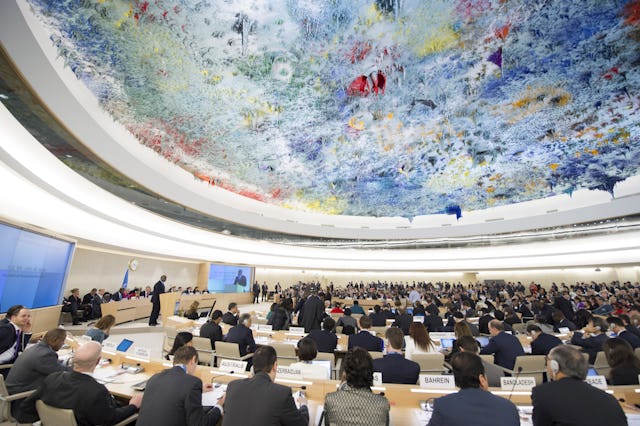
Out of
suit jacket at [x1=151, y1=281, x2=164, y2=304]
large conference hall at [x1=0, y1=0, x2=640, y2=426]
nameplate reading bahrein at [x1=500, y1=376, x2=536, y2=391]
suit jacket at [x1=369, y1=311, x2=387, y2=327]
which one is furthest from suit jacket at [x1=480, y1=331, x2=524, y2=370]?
suit jacket at [x1=151, y1=281, x2=164, y2=304]

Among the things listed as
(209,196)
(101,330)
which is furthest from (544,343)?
(209,196)

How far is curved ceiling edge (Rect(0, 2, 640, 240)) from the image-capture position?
368cm

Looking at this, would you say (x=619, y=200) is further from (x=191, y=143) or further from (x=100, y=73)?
(x=100, y=73)

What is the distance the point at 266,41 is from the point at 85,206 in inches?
269

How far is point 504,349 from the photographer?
4461mm

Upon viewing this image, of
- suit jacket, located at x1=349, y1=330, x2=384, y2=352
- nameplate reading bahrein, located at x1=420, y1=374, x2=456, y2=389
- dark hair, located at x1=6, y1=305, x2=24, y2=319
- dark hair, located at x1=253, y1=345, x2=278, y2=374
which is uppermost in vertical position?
dark hair, located at x1=6, y1=305, x2=24, y2=319

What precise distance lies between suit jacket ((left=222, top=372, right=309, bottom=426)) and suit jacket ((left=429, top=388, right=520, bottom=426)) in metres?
0.96

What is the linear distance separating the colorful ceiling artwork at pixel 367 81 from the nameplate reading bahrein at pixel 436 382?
4378 mm

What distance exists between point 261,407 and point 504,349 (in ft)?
13.3

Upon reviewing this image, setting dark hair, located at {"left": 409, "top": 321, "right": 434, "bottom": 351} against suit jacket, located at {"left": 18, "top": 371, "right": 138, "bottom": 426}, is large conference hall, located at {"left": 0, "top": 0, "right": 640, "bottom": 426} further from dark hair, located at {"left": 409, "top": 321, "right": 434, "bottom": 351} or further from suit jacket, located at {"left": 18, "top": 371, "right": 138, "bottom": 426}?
dark hair, located at {"left": 409, "top": 321, "right": 434, "bottom": 351}

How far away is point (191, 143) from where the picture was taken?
680 centimetres

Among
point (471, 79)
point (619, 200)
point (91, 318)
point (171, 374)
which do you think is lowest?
point (91, 318)

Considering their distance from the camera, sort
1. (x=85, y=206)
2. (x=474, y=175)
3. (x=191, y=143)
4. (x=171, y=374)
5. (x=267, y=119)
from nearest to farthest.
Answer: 1. (x=171, y=374)
2. (x=267, y=119)
3. (x=191, y=143)
4. (x=85, y=206)
5. (x=474, y=175)

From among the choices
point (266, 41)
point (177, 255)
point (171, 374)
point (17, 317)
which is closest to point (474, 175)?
point (266, 41)
